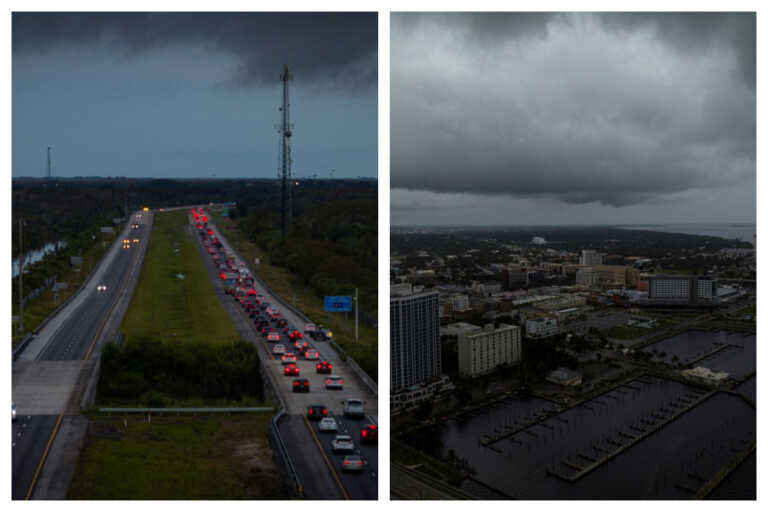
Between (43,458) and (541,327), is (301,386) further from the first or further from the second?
(541,327)

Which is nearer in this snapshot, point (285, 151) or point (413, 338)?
point (285, 151)

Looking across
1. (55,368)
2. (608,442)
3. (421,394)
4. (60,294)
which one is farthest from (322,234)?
(608,442)

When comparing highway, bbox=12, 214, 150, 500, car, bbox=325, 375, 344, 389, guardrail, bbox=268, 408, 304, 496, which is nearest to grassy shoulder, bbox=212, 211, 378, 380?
car, bbox=325, 375, 344, 389

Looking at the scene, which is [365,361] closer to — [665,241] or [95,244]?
[95,244]

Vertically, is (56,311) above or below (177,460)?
Answer: above

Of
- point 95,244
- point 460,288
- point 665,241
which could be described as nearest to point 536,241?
point 460,288

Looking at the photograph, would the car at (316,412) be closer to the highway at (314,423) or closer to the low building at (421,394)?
the highway at (314,423)

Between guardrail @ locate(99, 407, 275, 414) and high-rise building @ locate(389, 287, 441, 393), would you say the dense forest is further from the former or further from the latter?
guardrail @ locate(99, 407, 275, 414)
